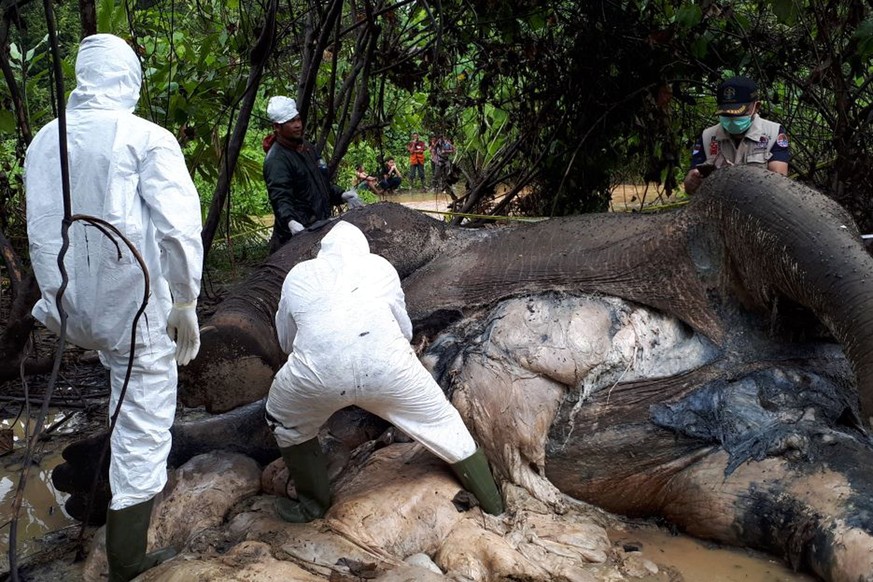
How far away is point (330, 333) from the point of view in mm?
3398

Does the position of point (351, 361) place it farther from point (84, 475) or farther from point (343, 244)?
point (84, 475)

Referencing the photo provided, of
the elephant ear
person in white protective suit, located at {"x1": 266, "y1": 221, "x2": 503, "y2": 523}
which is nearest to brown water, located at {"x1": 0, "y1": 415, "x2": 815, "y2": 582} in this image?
the elephant ear

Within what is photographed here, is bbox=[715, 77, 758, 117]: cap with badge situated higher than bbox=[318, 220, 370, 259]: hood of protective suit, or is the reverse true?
bbox=[715, 77, 758, 117]: cap with badge

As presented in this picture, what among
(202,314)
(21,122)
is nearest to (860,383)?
(21,122)

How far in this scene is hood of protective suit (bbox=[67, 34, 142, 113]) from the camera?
3.29 meters

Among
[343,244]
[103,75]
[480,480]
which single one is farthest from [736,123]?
[103,75]

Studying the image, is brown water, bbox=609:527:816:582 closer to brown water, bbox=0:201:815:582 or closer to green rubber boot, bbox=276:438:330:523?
brown water, bbox=0:201:815:582

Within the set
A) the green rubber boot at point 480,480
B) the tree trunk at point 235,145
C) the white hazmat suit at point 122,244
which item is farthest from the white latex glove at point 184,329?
the tree trunk at point 235,145

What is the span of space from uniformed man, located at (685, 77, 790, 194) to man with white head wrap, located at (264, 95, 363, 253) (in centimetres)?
233

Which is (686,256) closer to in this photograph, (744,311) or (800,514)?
(744,311)

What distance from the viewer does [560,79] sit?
292 inches

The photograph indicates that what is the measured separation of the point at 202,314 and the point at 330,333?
3405 mm

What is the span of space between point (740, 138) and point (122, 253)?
3.58 meters

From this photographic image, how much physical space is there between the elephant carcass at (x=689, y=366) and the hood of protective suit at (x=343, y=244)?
0.72m
